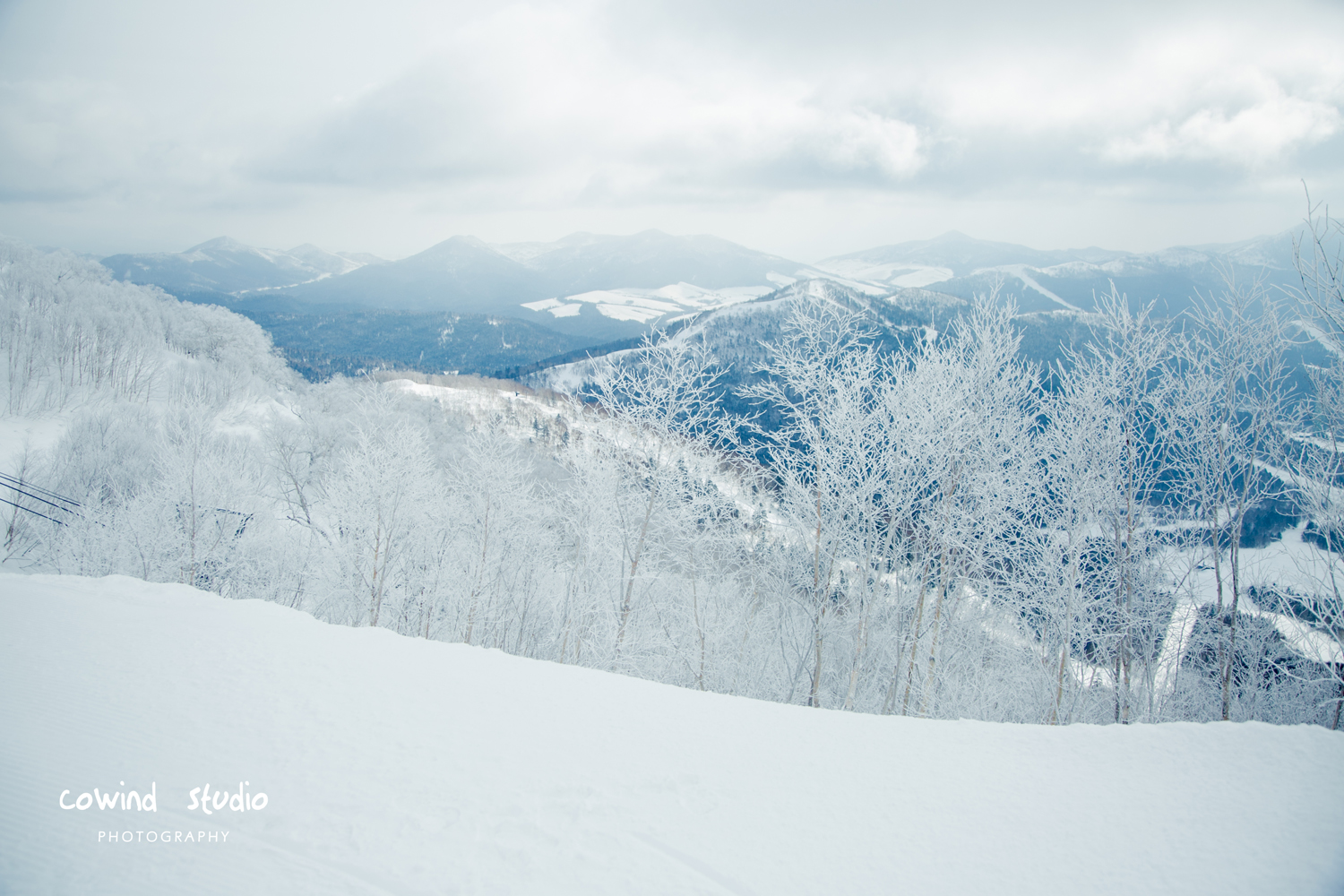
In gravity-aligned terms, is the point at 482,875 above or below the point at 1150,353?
below

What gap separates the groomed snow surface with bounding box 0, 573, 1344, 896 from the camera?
3.71m

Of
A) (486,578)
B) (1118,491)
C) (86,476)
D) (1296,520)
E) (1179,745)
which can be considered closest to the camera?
(1179,745)

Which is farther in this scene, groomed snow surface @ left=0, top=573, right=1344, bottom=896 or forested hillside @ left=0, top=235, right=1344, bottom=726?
forested hillside @ left=0, top=235, right=1344, bottom=726

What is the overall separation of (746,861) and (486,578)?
1861 centimetres

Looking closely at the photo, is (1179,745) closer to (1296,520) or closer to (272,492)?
(1296,520)

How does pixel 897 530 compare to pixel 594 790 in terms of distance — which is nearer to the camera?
pixel 594 790

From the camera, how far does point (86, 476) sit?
3056cm

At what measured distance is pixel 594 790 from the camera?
4.53 meters

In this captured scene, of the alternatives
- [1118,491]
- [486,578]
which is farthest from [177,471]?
[1118,491]

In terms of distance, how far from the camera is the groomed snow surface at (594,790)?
3.71 m

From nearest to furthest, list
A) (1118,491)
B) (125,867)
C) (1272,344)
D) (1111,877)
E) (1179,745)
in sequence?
(125,867) → (1111,877) → (1179,745) → (1272,344) → (1118,491)

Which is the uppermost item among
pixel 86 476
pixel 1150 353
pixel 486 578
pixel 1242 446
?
pixel 1150 353

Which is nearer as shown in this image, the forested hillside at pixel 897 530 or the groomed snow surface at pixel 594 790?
the groomed snow surface at pixel 594 790

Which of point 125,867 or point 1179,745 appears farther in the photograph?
point 1179,745
